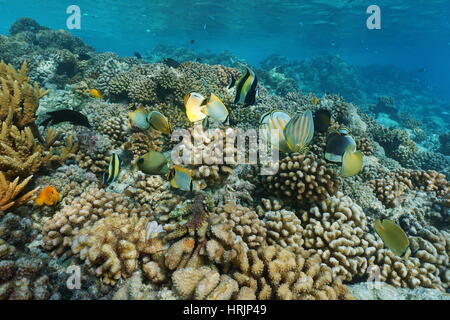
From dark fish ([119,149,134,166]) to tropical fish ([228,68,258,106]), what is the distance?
3.06 meters

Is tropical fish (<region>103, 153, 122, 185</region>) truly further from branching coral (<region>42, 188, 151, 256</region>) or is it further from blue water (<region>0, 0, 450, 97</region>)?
blue water (<region>0, 0, 450, 97</region>)

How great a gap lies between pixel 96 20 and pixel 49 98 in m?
57.6

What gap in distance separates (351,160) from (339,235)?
139 centimetres

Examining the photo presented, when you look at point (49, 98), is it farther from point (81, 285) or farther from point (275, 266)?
point (275, 266)

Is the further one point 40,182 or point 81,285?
point 40,182

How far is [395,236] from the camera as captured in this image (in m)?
2.57

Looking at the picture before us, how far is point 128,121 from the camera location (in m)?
5.39

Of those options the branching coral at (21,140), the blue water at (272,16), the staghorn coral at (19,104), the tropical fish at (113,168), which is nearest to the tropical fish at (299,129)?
the tropical fish at (113,168)

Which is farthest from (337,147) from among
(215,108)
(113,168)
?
(113,168)

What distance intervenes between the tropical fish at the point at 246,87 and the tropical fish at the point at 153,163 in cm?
121

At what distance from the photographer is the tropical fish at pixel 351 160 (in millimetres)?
2681

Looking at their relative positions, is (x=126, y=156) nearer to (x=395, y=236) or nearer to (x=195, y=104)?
(x=195, y=104)

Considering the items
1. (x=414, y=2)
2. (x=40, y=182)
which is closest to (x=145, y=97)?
(x=40, y=182)

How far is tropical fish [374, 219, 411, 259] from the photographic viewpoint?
8.29ft
